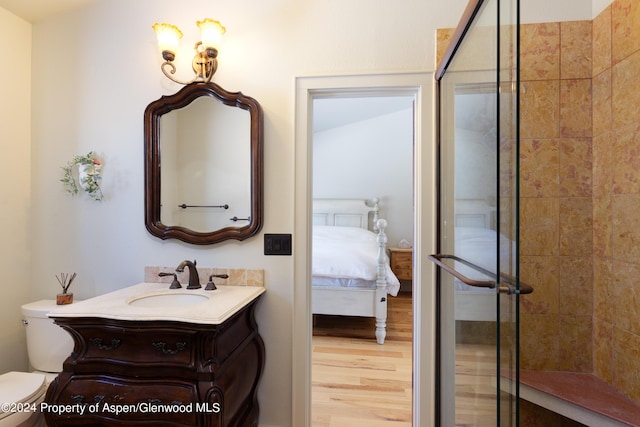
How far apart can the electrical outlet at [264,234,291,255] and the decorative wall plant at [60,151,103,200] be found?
105 centimetres

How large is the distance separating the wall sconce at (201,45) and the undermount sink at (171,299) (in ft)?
3.71

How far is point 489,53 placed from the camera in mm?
914

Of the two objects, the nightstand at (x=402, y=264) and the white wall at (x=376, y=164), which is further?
the white wall at (x=376, y=164)

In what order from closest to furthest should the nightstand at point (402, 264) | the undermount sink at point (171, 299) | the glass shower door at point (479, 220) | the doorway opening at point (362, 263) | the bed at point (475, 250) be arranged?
the glass shower door at point (479, 220), the bed at point (475, 250), the undermount sink at point (171, 299), the doorway opening at point (362, 263), the nightstand at point (402, 264)

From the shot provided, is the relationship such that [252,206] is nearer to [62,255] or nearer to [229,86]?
[229,86]

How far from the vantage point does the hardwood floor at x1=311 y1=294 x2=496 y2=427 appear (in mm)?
1042

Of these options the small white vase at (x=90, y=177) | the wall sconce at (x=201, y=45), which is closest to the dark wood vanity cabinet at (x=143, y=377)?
the small white vase at (x=90, y=177)

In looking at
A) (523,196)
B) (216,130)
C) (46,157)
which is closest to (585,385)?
→ (523,196)

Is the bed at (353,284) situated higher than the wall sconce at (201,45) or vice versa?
the wall sconce at (201,45)

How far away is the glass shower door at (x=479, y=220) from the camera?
0.79 meters

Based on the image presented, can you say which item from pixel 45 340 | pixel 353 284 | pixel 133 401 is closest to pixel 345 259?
pixel 353 284

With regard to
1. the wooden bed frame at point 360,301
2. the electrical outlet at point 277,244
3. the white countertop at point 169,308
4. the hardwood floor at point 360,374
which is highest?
the electrical outlet at point 277,244

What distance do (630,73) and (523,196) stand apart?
62 centimetres

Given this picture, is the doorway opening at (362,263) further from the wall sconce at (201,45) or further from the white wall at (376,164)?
the wall sconce at (201,45)
